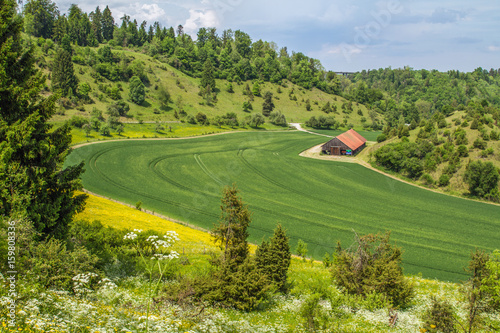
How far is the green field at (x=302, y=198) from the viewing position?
3947 cm

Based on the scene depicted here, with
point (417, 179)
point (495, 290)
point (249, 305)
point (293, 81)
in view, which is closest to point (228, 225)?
point (249, 305)

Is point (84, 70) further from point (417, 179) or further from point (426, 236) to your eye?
point (426, 236)

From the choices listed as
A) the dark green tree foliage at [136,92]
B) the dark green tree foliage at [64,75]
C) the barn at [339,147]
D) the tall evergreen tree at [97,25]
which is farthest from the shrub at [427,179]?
the tall evergreen tree at [97,25]

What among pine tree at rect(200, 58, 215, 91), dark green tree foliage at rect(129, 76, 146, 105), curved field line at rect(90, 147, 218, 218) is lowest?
curved field line at rect(90, 147, 218, 218)

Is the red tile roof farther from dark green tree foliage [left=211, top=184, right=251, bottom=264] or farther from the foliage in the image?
dark green tree foliage [left=211, top=184, right=251, bottom=264]

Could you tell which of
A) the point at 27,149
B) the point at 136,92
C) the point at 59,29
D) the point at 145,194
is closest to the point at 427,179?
the point at 145,194

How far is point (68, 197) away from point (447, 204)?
5709 cm

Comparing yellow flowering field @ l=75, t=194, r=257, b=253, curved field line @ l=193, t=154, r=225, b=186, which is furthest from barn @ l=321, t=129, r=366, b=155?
yellow flowering field @ l=75, t=194, r=257, b=253

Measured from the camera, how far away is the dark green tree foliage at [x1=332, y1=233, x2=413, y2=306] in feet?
71.0

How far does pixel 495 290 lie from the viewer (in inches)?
722

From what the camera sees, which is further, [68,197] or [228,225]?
[228,225]

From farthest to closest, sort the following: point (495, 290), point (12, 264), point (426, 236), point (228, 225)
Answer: point (426, 236)
point (228, 225)
point (495, 290)
point (12, 264)

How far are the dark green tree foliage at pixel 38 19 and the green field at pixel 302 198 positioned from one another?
9809 centimetres

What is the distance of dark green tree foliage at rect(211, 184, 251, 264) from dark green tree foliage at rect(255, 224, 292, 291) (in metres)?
2.80
